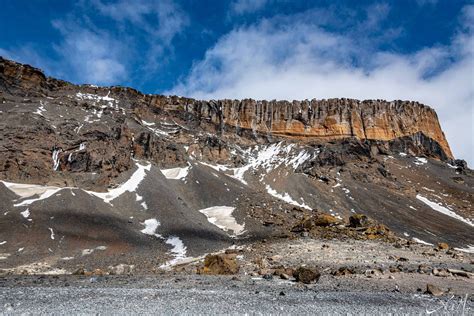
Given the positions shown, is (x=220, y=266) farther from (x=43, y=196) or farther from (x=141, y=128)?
(x=141, y=128)

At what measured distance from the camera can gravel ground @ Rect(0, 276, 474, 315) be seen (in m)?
12.4

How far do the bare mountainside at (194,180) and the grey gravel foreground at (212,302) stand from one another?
8.72m

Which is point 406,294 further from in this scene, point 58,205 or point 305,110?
point 305,110

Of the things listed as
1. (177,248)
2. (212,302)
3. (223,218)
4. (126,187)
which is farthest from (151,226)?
(212,302)

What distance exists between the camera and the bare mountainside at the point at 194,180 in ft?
164

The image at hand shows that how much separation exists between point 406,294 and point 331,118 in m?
181

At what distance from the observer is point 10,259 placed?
145 feet

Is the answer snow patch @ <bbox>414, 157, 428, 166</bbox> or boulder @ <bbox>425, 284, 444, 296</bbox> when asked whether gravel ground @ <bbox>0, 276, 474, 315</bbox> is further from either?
snow patch @ <bbox>414, 157, 428, 166</bbox>

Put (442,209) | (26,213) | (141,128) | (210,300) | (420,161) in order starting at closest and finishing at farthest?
(210,300) < (26,213) < (442,209) < (141,128) < (420,161)

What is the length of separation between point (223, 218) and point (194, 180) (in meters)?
23.1

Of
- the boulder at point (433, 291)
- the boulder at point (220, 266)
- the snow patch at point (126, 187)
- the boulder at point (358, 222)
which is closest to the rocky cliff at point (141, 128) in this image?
the snow patch at point (126, 187)

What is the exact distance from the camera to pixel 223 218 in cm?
7325

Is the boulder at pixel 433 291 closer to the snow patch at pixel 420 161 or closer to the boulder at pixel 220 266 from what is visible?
the boulder at pixel 220 266

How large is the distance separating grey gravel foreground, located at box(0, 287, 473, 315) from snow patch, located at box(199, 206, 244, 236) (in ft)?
162
